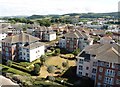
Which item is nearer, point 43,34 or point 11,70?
point 11,70

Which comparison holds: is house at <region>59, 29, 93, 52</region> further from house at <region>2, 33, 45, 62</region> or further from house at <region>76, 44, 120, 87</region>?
house at <region>76, 44, 120, 87</region>

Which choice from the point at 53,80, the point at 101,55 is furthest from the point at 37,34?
the point at 101,55

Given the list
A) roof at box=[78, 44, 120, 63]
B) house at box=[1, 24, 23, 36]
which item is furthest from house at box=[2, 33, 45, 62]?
house at box=[1, 24, 23, 36]

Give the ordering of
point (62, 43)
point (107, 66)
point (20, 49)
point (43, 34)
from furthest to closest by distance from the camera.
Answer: point (43, 34) < point (62, 43) < point (20, 49) < point (107, 66)

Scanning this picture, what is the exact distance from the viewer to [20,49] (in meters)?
56.2

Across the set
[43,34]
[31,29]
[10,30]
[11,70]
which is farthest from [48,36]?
[11,70]

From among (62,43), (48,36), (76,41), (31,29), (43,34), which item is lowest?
(62,43)

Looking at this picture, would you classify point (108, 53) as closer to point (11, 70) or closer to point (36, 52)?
point (11, 70)

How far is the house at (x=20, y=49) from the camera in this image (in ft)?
181

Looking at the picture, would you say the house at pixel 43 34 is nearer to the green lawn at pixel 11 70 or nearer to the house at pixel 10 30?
the house at pixel 10 30

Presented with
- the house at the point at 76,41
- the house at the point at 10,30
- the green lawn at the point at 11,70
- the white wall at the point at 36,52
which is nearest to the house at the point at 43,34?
the house at the point at 10,30

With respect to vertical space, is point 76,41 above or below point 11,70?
above

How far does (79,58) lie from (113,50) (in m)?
8.70

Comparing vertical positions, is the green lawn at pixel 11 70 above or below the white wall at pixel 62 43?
below
